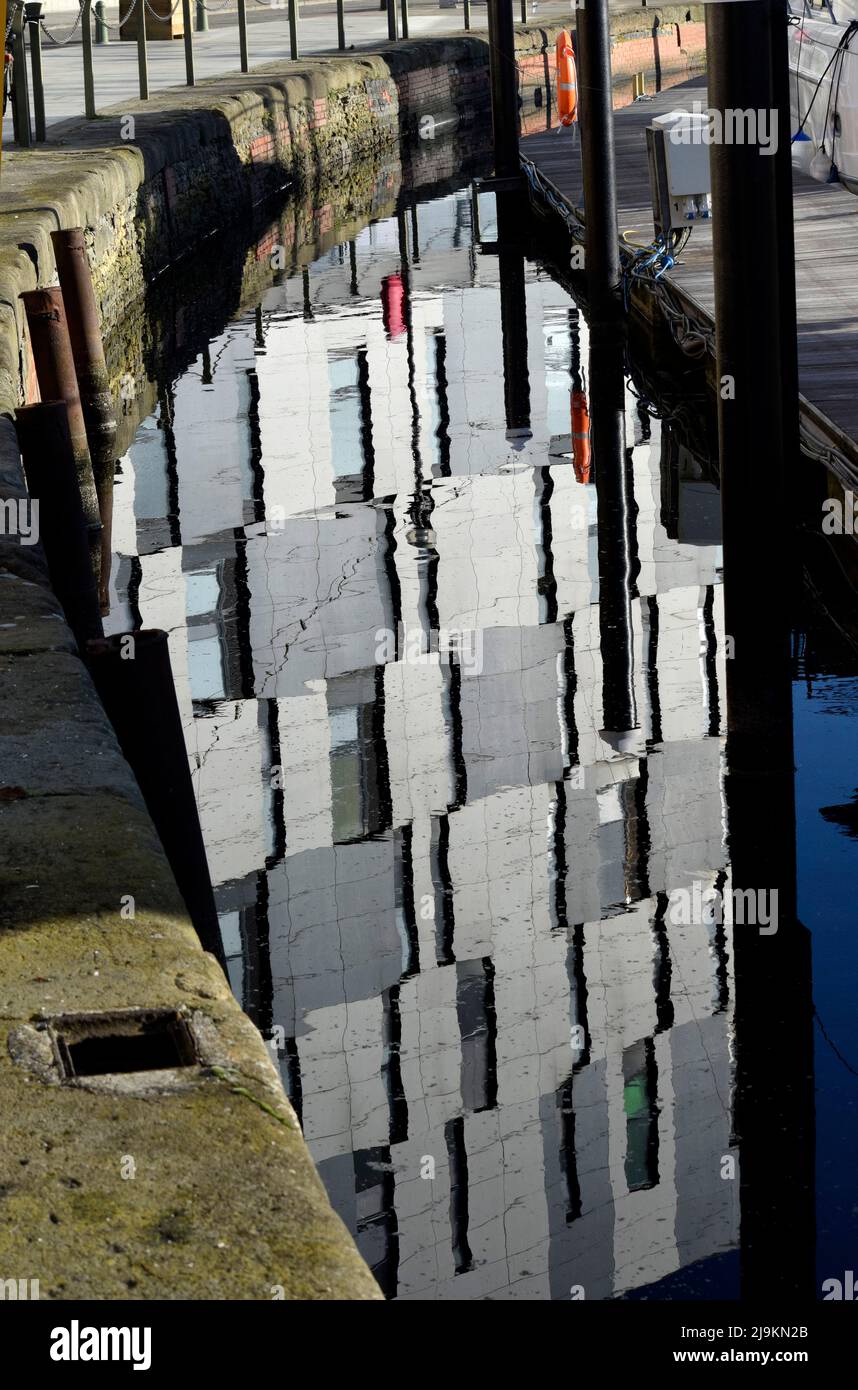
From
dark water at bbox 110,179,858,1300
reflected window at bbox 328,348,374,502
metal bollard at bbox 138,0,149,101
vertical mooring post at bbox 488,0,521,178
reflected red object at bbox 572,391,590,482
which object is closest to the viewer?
dark water at bbox 110,179,858,1300

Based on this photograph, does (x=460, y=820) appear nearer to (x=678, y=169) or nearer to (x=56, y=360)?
(x=56, y=360)

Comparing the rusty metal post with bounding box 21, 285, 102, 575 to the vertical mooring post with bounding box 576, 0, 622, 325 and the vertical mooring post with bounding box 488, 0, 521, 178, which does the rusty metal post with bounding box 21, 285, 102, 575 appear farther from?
the vertical mooring post with bounding box 488, 0, 521, 178

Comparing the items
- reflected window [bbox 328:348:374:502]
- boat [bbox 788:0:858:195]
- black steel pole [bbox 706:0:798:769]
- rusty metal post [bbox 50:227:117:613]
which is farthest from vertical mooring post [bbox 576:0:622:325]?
black steel pole [bbox 706:0:798:769]

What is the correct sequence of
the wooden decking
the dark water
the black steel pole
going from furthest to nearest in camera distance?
the wooden decking < the black steel pole < the dark water

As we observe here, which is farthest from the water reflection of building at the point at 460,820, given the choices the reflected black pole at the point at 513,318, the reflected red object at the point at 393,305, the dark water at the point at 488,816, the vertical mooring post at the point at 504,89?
the vertical mooring post at the point at 504,89

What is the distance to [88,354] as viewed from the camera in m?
10.2

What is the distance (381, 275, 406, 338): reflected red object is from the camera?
499 inches

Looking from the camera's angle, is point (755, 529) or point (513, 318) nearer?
point (755, 529)

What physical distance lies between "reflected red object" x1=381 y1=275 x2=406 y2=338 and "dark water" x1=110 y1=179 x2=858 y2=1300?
7.15ft

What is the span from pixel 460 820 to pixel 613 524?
3075mm

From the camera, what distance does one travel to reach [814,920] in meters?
4.98

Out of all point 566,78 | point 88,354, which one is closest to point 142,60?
point 566,78

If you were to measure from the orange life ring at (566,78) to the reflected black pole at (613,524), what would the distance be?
6.62m
